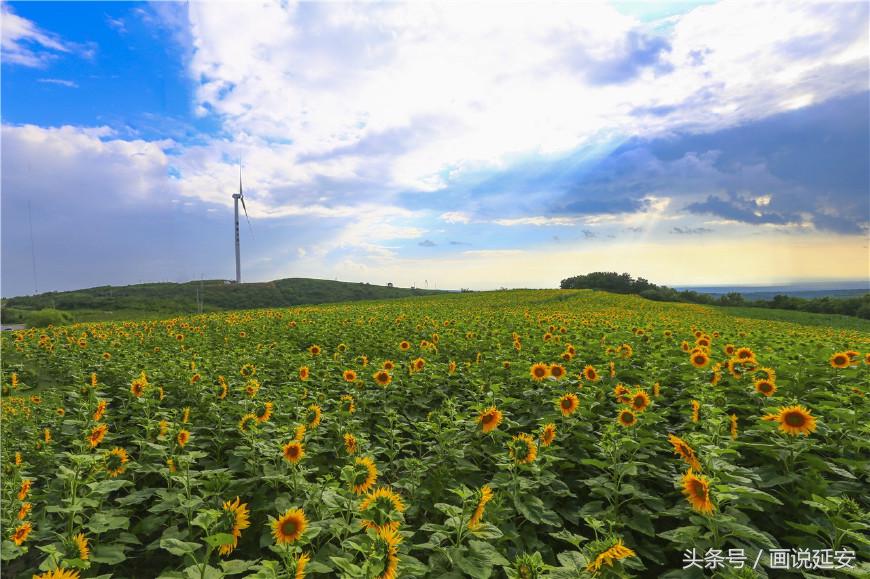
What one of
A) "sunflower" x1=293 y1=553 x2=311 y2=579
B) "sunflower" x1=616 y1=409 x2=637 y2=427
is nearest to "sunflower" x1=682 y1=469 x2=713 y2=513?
"sunflower" x1=616 y1=409 x2=637 y2=427

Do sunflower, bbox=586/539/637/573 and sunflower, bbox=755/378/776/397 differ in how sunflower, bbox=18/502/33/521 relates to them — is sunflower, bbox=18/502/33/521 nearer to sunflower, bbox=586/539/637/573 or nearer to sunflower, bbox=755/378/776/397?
sunflower, bbox=586/539/637/573

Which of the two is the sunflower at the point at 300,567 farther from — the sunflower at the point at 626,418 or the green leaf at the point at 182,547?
the sunflower at the point at 626,418

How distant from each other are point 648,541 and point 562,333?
6.97 m

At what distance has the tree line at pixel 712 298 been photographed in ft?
159

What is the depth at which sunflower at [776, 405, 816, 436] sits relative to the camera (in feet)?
Answer: 11.7

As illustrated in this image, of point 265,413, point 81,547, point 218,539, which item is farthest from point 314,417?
point 218,539

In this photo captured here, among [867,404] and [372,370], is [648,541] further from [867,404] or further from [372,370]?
[372,370]

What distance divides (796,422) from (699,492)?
5.30 feet

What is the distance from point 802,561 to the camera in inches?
108

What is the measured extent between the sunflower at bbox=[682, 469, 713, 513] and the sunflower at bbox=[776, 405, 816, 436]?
152cm

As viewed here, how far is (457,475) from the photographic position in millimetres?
4070

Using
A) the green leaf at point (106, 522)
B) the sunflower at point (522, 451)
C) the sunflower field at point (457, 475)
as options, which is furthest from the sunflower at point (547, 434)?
the green leaf at point (106, 522)

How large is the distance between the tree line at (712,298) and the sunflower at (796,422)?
5713cm

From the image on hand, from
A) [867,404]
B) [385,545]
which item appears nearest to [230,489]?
[385,545]
